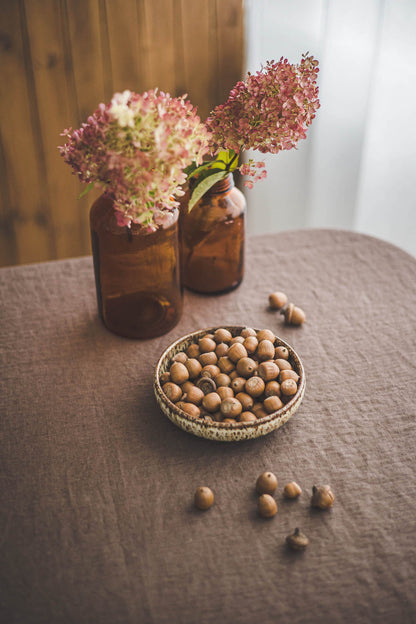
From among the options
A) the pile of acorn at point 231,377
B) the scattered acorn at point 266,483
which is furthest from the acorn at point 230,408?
the scattered acorn at point 266,483

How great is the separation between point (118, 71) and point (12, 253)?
75 centimetres

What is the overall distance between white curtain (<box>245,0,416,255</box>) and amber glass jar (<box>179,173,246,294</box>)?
3.29 ft

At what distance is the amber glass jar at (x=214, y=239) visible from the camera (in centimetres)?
111

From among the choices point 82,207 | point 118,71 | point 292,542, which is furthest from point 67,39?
point 292,542

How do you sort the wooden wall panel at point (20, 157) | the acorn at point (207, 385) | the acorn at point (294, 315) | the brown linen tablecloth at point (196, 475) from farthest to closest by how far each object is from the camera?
the wooden wall panel at point (20, 157) < the acorn at point (294, 315) < the acorn at point (207, 385) < the brown linen tablecloth at point (196, 475)

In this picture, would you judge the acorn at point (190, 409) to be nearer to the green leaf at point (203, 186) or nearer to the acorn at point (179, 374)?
Result: the acorn at point (179, 374)

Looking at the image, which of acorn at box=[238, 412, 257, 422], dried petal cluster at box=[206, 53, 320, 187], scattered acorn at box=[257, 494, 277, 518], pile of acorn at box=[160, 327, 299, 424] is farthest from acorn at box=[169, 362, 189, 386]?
dried petal cluster at box=[206, 53, 320, 187]

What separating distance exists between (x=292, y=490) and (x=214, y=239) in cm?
53

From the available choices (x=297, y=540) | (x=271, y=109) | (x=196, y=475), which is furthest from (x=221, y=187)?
(x=297, y=540)

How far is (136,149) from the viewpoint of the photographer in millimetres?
818

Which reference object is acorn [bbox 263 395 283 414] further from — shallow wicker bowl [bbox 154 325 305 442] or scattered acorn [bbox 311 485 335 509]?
scattered acorn [bbox 311 485 335 509]

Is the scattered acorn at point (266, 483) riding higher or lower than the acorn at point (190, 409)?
lower

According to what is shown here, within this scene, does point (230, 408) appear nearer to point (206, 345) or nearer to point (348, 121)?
point (206, 345)

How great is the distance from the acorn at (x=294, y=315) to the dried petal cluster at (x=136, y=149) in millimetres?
370
